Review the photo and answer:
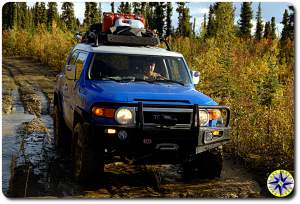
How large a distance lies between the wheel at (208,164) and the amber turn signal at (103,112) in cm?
143

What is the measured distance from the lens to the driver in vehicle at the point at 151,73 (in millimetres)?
6848

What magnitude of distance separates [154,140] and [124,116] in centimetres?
47

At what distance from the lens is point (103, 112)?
554 cm

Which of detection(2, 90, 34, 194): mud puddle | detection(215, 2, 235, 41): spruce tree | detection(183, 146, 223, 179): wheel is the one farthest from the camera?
detection(215, 2, 235, 41): spruce tree

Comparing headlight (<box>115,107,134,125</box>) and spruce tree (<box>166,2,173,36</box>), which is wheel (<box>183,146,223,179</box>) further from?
spruce tree (<box>166,2,173,36</box>)

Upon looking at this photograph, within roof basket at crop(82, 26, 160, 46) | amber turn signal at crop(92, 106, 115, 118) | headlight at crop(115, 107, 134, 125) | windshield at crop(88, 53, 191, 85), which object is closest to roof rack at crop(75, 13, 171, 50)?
roof basket at crop(82, 26, 160, 46)

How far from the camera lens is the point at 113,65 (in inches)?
267

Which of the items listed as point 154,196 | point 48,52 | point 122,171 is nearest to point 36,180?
point 122,171

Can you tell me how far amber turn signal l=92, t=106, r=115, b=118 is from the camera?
18.1ft

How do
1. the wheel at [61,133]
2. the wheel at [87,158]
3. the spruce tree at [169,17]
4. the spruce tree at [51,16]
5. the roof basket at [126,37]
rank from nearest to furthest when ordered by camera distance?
the wheel at [87,158] < the roof basket at [126,37] < the wheel at [61,133] < the spruce tree at [51,16] < the spruce tree at [169,17]

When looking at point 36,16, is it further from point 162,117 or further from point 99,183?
point 162,117

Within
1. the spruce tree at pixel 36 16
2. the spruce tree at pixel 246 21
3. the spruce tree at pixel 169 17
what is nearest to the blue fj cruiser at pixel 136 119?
the spruce tree at pixel 36 16

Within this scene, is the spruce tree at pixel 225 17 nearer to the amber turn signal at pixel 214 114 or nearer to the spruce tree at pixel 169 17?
the amber turn signal at pixel 214 114

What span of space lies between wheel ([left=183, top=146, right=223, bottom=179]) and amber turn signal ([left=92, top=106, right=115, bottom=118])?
4.69 ft
